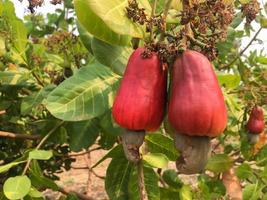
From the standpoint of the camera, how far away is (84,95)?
1090mm

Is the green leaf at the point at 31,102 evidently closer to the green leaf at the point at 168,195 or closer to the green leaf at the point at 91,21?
the green leaf at the point at 168,195

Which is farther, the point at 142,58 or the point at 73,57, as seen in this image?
the point at 73,57

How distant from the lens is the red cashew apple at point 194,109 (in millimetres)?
792

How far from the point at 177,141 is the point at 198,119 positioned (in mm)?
74

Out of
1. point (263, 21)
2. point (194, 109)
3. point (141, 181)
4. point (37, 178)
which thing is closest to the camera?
point (194, 109)

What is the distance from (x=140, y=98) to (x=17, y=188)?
0.42m

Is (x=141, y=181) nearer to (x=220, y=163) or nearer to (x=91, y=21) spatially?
(x=91, y=21)

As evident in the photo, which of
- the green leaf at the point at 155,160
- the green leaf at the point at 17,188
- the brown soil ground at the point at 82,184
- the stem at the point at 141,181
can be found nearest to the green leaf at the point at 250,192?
the green leaf at the point at 155,160

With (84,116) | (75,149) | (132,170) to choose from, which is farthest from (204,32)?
(75,149)

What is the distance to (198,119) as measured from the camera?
787 millimetres

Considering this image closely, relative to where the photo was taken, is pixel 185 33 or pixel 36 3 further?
pixel 36 3

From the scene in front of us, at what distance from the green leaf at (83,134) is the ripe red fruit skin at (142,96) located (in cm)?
58

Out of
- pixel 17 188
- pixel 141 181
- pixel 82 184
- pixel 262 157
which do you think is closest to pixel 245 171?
pixel 262 157

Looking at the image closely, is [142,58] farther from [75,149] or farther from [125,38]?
[75,149]
